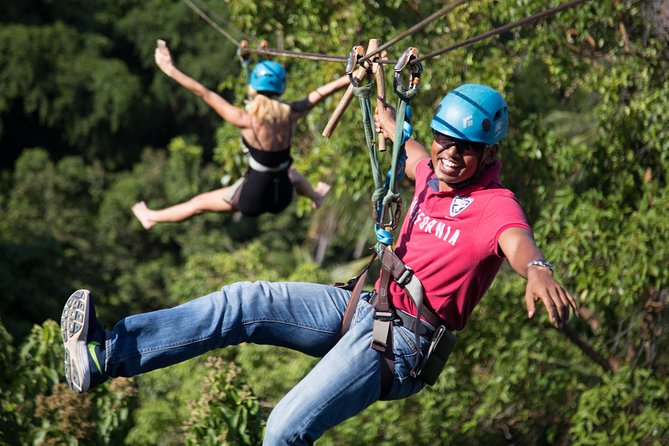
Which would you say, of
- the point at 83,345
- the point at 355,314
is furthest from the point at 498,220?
the point at 83,345

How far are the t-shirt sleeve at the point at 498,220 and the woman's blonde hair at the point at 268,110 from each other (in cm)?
269

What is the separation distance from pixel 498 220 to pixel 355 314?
65cm

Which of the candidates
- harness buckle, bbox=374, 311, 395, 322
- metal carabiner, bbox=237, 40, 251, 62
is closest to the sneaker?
harness buckle, bbox=374, 311, 395, 322

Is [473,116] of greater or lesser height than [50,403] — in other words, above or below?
above

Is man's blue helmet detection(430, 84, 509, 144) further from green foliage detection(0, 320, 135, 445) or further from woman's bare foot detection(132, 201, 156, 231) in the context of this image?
woman's bare foot detection(132, 201, 156, 231)

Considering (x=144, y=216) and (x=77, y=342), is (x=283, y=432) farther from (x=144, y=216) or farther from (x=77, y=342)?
(x=144, y=216)

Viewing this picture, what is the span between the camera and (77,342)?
3.54 metres

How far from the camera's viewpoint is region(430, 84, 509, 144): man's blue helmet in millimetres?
3619

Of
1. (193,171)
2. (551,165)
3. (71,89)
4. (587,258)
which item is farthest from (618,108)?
(71,89)

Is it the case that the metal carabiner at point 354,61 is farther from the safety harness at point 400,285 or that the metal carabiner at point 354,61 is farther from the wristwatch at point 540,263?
the wristwatch at point 540,263

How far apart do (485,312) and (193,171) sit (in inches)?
419

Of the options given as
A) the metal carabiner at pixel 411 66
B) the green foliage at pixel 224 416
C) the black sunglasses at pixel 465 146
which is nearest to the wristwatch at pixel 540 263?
the black sunglasses at pixel 465 146

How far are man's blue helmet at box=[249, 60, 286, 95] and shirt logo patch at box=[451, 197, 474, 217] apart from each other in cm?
263

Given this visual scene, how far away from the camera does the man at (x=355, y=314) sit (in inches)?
137
